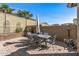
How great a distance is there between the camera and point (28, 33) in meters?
7.72

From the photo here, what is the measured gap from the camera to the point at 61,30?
7.88 m

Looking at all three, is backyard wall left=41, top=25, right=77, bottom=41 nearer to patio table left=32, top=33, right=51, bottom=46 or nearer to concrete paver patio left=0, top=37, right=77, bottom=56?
patio table left=32, top=33, right=51, bottom=46

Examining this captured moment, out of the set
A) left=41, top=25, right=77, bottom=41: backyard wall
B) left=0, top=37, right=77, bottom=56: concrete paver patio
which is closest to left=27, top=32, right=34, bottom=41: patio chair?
left=0, top=37, right=77, bottom=56: concrete paver patio

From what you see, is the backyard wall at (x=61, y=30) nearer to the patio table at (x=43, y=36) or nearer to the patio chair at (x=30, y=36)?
the patio table at (x=43, y=36)

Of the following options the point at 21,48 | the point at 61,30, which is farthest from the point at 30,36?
the point at 61,30

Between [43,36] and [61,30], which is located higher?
[61,30]

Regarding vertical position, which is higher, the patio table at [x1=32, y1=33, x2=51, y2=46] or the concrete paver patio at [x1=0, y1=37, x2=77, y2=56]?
the patio table at [x1=32, y1=33, x2=51, y2=46]

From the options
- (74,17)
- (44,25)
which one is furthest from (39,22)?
(74,17)

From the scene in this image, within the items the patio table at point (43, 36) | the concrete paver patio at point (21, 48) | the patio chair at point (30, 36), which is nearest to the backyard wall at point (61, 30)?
the patio table at point (43, 36)

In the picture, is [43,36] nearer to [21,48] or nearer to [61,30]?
[61,30]

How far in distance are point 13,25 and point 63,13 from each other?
5304 mm

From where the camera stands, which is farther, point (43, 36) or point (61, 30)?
point (61, 30)

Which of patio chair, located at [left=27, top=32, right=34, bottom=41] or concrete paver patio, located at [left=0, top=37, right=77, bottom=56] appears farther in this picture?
patio chair, located at [left=27, top=32, right=34, bottom=41]

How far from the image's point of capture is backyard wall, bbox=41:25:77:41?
7.20 meters
